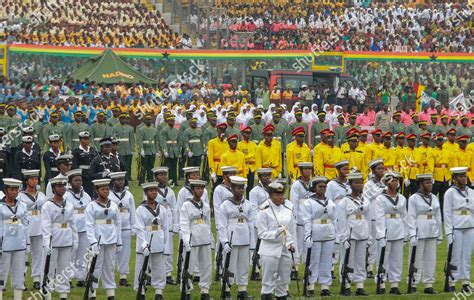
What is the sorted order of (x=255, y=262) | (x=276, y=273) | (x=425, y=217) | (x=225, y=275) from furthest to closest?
(x=255, y=262) < (x=425, y=217) < (x=225, y=275) < (x=276, y=273)

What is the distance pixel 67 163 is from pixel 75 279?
82.2 inches

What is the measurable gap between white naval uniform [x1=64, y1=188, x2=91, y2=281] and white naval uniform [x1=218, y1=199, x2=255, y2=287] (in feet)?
7.03

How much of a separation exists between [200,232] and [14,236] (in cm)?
280

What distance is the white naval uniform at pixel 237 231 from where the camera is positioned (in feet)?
66.2

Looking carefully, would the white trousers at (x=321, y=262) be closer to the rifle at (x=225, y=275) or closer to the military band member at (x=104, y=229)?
the rifle at (x=225, y=275)

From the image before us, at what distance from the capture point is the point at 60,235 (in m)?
19.7

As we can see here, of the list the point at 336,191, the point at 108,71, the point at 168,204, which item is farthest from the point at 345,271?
the point at 108,71

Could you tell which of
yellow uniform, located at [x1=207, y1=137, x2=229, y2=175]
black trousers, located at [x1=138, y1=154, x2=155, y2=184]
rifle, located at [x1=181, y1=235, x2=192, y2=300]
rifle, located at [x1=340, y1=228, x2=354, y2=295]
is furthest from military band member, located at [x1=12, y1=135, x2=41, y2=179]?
rifle, located at [x1=340, y1=228, x2=354, y2=295]

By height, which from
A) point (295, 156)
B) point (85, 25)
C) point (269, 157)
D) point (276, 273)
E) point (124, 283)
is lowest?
point (124, 283)

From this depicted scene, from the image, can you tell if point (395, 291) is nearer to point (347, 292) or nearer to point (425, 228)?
point (347, 292)

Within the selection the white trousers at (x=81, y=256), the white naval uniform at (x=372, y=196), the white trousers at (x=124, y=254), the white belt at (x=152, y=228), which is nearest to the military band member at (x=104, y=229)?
the white belt at (x=152, y=228)

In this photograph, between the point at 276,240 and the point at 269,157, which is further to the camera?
the point at 269,157

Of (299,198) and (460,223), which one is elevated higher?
(299,198)

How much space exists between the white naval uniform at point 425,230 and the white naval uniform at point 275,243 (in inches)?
113
